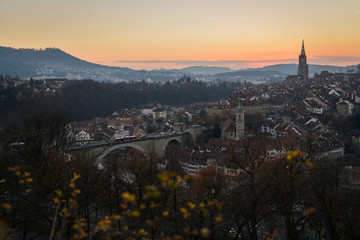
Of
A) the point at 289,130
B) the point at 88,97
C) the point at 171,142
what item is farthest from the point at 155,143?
the point at 88,97

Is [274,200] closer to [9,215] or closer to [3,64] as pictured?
[9,215]

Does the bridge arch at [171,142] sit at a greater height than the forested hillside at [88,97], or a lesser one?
lesser

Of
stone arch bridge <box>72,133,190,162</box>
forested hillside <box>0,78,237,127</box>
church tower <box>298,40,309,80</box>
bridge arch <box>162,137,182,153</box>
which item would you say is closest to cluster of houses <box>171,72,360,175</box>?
stone arch bridge <box>72,133,190,162</box>

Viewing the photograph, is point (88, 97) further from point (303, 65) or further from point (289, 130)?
point (303, 65)

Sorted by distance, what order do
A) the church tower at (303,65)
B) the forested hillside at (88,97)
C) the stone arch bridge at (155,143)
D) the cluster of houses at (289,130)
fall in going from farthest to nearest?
1. the church tower at (303,65)
2. the forested hillside at (88,97)
3. the stone arch bridge at (155,143)
4. the cluster of houses at (289,130)

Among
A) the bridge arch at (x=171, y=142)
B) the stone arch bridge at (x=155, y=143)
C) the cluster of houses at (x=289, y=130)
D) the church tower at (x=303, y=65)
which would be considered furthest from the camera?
the church tower at (x=303, y=65)

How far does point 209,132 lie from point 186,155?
A: 30.5ft

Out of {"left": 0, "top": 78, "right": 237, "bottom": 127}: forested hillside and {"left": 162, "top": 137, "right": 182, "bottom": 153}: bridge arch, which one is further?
{"left": 0, "top": 78, "right": 237, "bottom": 127}: forested hillside

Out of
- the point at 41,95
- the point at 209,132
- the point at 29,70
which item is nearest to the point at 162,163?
the point at 209,132

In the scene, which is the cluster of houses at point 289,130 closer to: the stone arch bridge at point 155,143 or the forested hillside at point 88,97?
the stone arch bridge at point 155,143

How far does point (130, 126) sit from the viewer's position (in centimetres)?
4331

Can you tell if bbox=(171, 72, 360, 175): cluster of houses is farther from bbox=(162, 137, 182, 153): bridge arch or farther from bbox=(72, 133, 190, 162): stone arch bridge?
bbox=(162, 137, 182, 153): bridge arch

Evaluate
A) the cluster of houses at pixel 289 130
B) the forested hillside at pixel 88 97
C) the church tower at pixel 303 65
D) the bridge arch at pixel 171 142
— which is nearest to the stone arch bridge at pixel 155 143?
the bridge arch at pixel 171 142

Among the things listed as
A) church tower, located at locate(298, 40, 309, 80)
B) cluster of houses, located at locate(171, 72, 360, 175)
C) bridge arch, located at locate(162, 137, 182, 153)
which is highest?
church tower, located at locate(298, 40, 309, 80)
